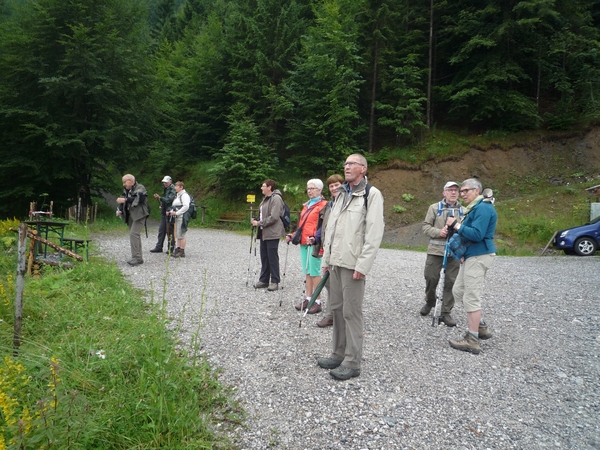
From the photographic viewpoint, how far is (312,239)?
575 centimetres

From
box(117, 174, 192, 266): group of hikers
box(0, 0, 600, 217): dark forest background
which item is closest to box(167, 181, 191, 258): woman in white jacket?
box(117, 174, 192, 266): group of hikers

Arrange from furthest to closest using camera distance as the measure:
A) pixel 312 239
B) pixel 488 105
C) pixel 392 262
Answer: pixel 488 105
pixel 392 262
pixel 312 239

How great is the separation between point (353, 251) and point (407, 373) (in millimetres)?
1531

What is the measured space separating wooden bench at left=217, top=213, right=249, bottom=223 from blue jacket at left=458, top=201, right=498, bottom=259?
17.4m

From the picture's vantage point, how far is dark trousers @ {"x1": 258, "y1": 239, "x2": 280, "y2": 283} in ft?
24.0

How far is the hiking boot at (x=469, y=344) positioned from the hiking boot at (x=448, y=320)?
2.76ft

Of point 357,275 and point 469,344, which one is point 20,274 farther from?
point 469,344

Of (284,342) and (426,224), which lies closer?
(284,342)

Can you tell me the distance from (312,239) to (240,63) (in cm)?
2403

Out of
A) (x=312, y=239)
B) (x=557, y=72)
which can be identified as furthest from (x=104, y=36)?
(x=557, y=72)

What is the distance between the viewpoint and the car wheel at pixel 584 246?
13.6 metres

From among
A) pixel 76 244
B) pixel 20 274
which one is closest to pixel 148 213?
pixel 76 244

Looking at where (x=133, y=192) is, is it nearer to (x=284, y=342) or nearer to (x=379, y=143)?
(x=284, y=342)

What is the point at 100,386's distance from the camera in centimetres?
311
